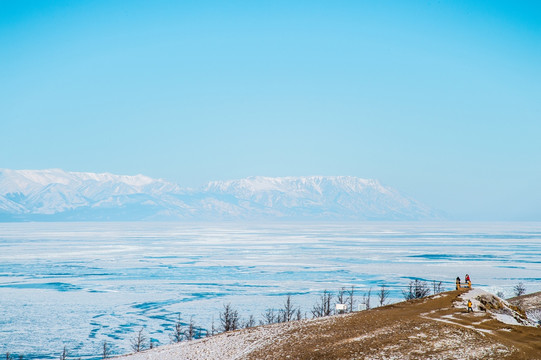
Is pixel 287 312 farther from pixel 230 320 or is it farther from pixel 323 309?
pixel 230 320

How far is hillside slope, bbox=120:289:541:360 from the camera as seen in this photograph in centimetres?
3422

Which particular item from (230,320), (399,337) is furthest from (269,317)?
(399,337)

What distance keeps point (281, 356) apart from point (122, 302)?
64.2 meters

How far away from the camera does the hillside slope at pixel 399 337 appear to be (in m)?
34.2

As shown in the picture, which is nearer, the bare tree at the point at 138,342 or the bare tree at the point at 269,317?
the bare tree at the point at 138,342

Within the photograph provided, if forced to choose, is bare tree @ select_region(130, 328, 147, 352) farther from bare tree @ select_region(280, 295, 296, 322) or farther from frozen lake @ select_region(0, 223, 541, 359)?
bare tree @ select_region(280, 295, 296, 322)

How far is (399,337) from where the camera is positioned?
121 feet

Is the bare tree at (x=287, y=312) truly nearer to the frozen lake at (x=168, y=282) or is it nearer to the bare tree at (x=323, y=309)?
the frozen lake at (x=168, y=282)

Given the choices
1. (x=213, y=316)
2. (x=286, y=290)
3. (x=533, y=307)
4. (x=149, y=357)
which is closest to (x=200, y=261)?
(x=286, y=290)

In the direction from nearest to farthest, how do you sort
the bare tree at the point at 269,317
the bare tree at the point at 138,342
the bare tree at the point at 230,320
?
the bare tree at the point at 138,342, the bare tree at the point at 230,320, the bare tree at the point at 269,317

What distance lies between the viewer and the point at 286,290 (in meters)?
109

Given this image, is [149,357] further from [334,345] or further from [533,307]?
[533,307]

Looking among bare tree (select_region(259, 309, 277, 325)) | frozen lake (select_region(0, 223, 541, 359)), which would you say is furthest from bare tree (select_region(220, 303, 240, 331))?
bare tree (select_region(259, 309, 277, 325))

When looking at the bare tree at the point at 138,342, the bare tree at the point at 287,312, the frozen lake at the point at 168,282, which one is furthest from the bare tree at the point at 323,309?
the bare tree at the point at 138,342
